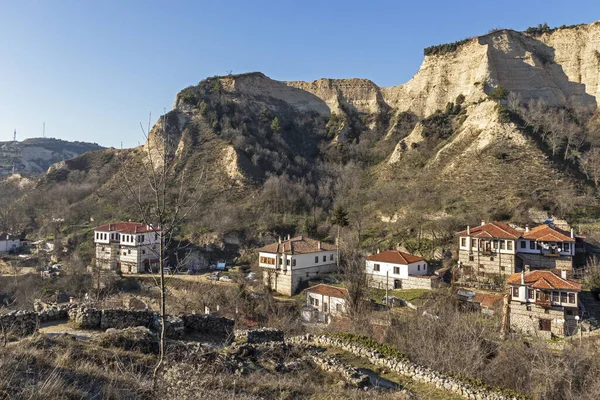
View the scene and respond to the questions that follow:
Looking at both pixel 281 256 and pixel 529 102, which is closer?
pixel 281 256

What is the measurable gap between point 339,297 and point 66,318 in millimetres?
17832

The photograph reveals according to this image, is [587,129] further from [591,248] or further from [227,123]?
[227,123]

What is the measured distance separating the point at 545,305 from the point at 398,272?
1027 cm

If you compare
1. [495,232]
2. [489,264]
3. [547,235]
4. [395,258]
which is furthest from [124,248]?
[547,235]

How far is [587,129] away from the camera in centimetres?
4953

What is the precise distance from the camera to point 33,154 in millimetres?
117500

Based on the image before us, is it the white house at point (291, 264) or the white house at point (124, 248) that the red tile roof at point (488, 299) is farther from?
the white house at point (124, 248)

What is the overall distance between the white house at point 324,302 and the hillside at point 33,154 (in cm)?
9367

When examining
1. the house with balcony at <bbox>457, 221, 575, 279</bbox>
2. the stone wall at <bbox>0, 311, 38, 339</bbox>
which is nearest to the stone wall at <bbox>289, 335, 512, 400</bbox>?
the stone wall at <bbox>0, 311, 38, 339</bbox>

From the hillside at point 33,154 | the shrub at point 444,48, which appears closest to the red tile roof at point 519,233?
the shrub at point 444,48

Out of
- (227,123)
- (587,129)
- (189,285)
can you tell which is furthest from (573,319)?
(227,123)

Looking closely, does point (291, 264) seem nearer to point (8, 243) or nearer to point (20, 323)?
point (20, 323)

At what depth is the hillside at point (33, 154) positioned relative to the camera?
335 ft

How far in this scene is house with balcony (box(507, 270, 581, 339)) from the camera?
20.6 m
